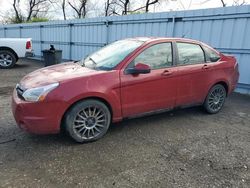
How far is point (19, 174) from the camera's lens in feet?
10.1

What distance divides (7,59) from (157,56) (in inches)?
367

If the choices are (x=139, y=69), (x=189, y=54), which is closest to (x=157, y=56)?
(x=139, y=69)

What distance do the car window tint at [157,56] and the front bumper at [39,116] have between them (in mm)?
1492

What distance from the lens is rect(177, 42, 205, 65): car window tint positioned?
4758 millimetres

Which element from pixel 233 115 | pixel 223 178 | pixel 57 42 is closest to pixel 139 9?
pixel 57 42

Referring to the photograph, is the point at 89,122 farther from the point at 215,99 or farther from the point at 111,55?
the point at 215,99

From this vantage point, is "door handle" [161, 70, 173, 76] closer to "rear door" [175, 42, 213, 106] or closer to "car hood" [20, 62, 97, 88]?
"rear door" [175, 42, 213, 106]

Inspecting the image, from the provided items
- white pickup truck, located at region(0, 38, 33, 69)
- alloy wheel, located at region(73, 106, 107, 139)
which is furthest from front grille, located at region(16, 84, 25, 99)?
white pickup truck, located at region(0, 38, 33, 69)

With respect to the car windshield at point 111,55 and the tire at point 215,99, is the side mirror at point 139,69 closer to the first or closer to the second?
the car windshield at point 111,55

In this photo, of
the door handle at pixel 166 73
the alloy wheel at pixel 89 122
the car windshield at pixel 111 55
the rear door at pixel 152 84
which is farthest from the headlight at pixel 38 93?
the door handle at pixel 166 73

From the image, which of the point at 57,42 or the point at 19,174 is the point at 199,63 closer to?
the point at 19,174

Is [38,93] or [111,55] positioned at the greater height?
[111,55]

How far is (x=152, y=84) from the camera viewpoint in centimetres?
432

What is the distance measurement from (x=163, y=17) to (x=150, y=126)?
551 centimetres
